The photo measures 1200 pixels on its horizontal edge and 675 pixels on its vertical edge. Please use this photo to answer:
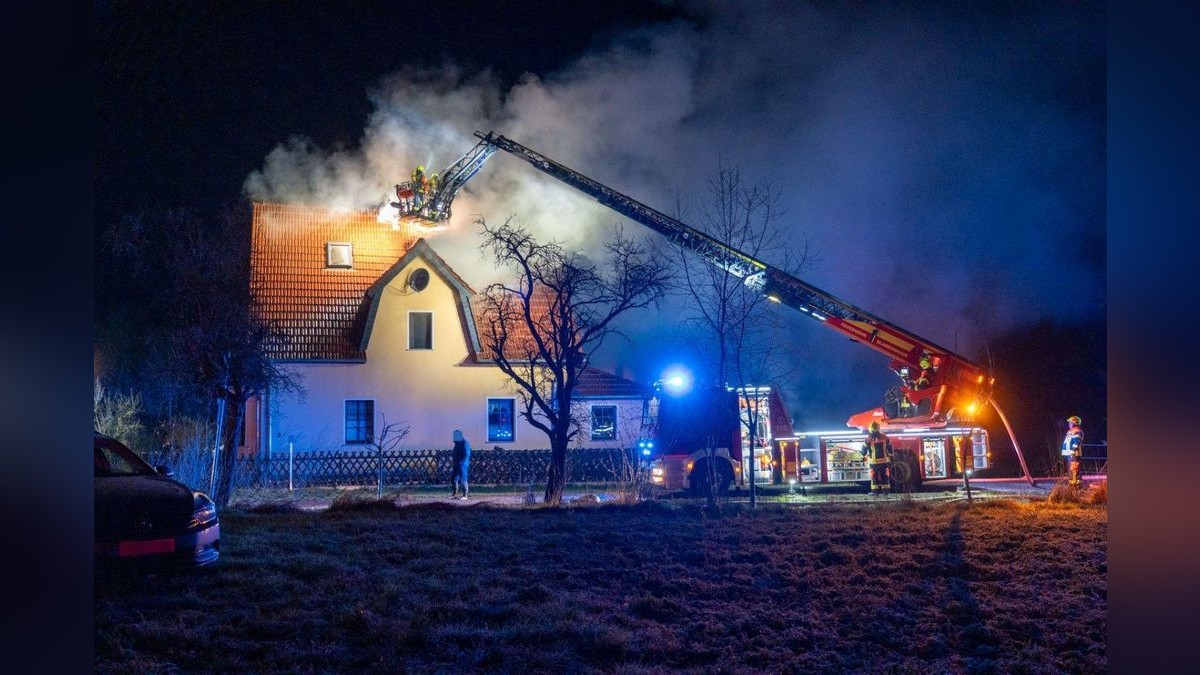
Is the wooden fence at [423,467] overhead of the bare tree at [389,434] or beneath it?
beneath

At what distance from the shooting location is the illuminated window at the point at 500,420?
1027 inches

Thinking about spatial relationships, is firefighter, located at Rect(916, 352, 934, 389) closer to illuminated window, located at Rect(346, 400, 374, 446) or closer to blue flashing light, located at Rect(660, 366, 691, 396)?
blue flashing light, located at Rect(660, 366, 691, 396)

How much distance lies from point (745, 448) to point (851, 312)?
151 inches

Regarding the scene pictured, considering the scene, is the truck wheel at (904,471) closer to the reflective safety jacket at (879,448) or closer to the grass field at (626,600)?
the reflective safety jacket at (879,448)

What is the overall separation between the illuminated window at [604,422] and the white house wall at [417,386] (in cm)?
21

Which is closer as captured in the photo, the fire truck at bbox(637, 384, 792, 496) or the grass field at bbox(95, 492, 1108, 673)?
the grass field at bbox(95, 492, 1108, 673)

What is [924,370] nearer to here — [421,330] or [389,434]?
[421,330]

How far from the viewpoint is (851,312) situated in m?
19.5

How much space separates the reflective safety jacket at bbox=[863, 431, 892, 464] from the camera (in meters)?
18.5

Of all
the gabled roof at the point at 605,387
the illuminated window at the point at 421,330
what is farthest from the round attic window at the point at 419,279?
the gabled roof at the point at 605,387

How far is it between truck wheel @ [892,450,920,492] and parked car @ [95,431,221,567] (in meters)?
13.9

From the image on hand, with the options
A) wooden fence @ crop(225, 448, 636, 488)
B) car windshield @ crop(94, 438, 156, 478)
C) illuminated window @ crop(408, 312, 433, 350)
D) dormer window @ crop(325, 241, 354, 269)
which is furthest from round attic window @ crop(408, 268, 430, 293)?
car windshield @ crop(94, 438, 156, 478)
